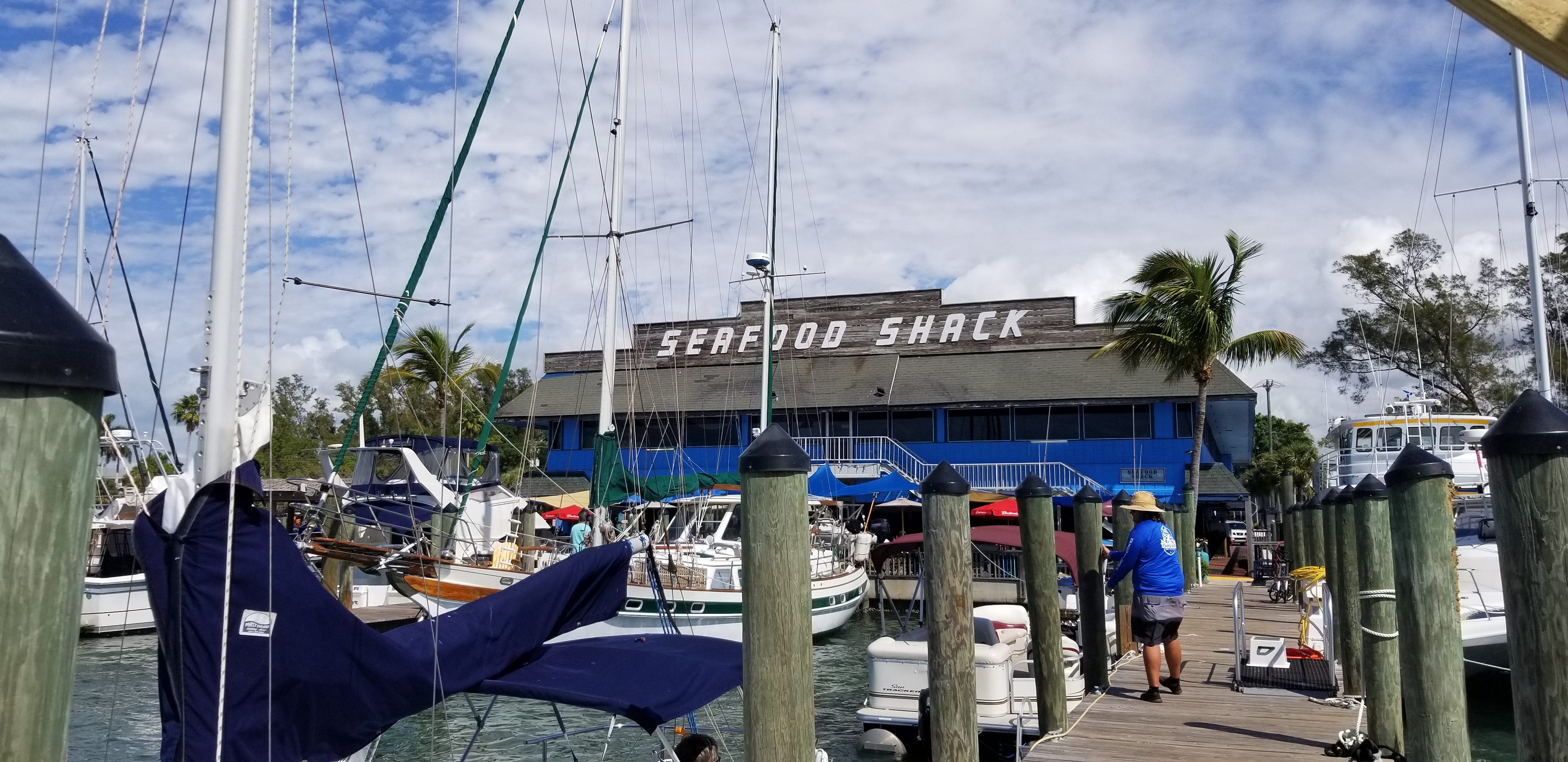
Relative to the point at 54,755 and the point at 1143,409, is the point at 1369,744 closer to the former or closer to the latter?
the point at 54,755

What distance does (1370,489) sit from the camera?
282 inches

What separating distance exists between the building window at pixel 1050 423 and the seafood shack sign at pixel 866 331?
10.5 feet

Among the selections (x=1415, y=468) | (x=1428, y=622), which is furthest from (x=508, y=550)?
(x=1415, y=468)

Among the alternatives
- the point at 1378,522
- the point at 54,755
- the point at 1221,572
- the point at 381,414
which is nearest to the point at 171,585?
the point at 54,755

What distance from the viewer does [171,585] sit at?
3.81m

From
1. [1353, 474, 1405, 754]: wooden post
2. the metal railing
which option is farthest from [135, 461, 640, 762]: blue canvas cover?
the metal railing

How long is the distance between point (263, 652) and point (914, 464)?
2953 centimetres

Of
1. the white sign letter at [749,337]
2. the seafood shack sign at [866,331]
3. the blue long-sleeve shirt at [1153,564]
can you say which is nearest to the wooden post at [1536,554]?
the blue long-sleeve shirt at [1153,564]

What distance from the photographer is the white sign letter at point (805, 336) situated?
3872 cm

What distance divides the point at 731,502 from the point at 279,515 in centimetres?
854

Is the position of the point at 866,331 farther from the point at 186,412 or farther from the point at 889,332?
the point at 186,412

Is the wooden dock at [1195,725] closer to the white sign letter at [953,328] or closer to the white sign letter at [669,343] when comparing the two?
the white sign letter at [953,328]

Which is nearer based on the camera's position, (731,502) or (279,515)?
(279,515)

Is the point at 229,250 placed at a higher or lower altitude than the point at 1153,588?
higher
